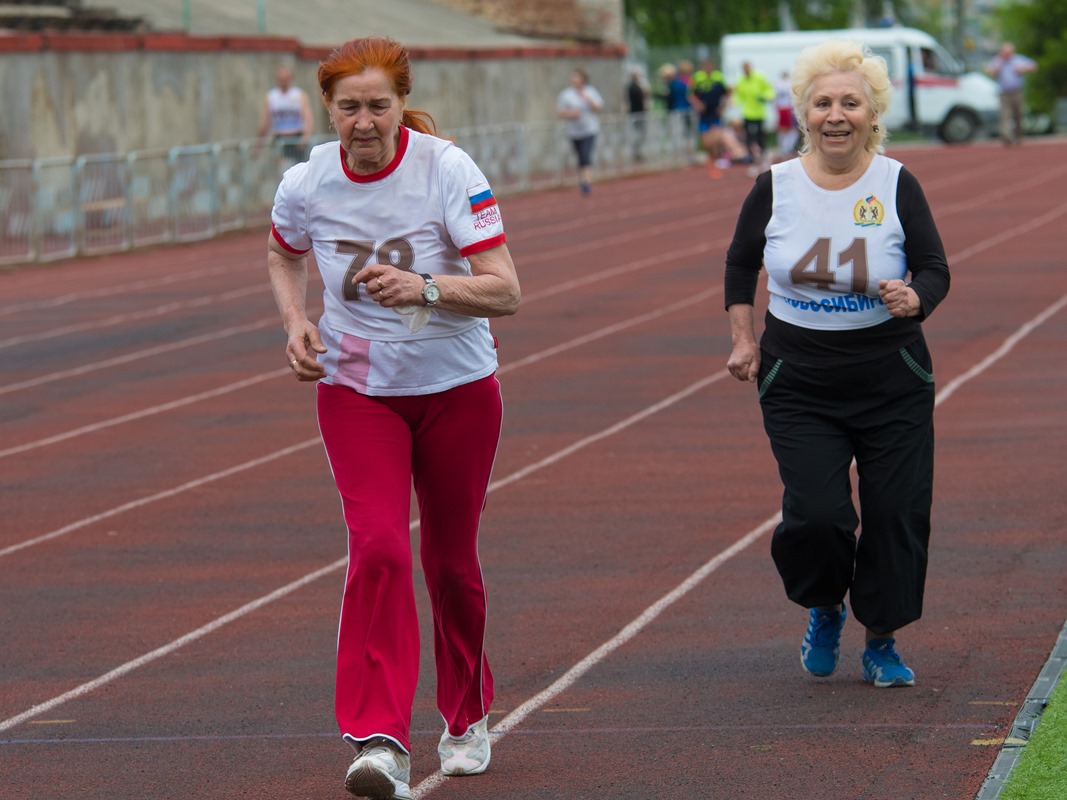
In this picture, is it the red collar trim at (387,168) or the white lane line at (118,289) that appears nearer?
the red collar trim at (387,168)

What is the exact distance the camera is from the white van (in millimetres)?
45531

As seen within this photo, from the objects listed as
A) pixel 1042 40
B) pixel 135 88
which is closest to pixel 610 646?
pixel 135 88

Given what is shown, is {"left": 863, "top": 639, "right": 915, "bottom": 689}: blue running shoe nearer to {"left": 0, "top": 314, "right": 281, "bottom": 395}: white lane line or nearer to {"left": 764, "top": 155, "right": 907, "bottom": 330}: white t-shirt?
{"left": 764, "top": 155, "right": 907, "bottom": 330}: white t-shirt

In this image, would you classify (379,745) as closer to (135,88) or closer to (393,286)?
(393,286)

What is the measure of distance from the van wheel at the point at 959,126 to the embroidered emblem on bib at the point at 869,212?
41280 mm

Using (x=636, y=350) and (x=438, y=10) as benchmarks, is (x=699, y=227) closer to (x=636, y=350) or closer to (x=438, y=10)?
(x=636, y=350)

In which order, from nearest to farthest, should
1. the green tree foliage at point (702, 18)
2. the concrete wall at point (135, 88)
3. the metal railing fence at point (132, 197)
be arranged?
the metal railing fence at point (132, 197), the concrete wall at point (135, 88), the green tree foliage at point (702, 18)

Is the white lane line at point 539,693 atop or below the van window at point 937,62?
atop

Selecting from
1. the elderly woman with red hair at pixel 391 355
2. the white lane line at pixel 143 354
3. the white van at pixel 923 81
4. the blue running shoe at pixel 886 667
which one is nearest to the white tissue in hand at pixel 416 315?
the elderly woman with red hair at pixel 391 355

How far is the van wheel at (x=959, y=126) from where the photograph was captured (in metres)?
45.6

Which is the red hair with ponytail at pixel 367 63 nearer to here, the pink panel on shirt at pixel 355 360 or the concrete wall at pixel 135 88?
the pink panel on shirt at pixel 355 360

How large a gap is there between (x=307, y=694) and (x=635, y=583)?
1729mm

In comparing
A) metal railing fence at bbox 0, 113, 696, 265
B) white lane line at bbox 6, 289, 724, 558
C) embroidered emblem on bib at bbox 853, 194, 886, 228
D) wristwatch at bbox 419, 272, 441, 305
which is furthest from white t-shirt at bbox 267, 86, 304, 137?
wristwatch at bbox 419, 272, 441, 305

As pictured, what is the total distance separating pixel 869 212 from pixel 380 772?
6.99 ft
